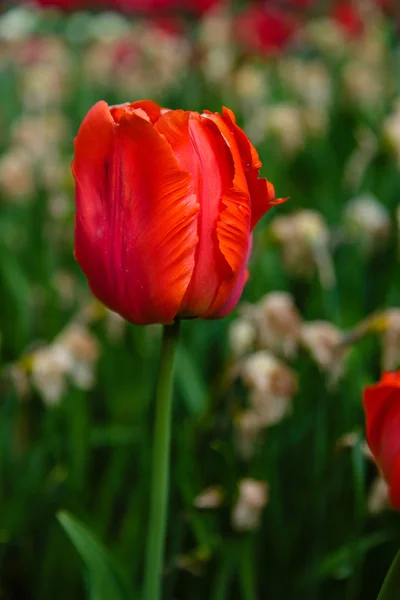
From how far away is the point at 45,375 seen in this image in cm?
83

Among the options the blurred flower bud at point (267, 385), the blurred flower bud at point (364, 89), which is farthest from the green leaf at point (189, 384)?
the blurred flower bud at point (364, 89)

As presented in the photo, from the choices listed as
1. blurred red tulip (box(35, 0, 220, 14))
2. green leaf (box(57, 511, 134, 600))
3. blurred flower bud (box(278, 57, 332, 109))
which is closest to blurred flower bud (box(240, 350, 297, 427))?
green leaf (box(57, 511, 134, 600))

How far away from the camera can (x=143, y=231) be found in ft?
1.65

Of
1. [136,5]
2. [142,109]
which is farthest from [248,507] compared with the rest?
[136,5]

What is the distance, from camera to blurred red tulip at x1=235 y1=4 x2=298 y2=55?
2816 millimetres

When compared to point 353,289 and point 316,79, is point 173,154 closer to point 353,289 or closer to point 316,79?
point 353,289

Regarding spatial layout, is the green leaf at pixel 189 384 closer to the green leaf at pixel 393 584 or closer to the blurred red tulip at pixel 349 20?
the green leaf at pixel 393 584

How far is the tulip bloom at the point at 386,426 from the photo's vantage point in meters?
0.48

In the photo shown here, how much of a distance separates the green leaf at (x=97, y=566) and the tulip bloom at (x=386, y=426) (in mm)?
220

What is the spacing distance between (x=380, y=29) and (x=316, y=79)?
0.37 metres

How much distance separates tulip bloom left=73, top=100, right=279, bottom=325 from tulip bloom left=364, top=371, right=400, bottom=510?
11cm

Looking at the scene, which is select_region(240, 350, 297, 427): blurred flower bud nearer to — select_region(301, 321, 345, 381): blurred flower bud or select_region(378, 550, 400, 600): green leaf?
select_region(301, 321, 345, 381): blurred flower bud

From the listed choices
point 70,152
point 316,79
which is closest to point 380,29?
point 316,79

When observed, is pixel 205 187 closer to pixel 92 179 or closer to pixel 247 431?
pixel 92 179
